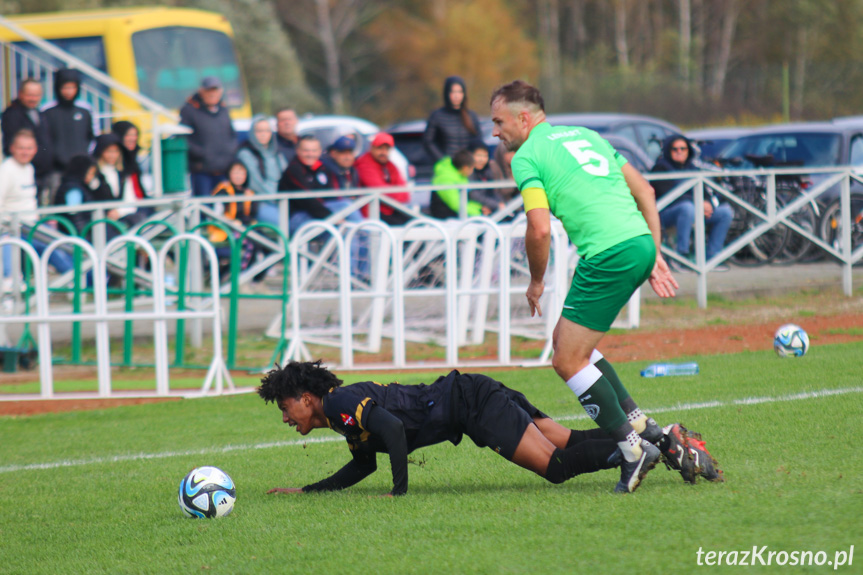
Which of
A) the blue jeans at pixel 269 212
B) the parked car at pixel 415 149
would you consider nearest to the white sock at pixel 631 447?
the blue jeans at pixel 269 212

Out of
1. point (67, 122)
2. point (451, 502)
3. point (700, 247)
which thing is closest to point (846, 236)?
point (700, 247)

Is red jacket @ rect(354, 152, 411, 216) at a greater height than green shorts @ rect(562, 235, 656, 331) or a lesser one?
greater

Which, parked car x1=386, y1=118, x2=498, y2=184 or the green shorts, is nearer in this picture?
the green shorts

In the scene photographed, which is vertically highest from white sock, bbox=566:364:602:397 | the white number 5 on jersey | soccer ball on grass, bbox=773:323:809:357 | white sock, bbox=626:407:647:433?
the white number 5 on jersey

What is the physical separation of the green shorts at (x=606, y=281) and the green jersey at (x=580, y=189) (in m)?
0.05

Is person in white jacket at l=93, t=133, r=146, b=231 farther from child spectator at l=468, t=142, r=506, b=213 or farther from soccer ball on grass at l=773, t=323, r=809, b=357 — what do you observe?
soccer ball on grass at l=773, t=323, r=809, b=357

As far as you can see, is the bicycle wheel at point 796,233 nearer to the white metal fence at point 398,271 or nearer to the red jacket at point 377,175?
the white metal fence at point 398,271

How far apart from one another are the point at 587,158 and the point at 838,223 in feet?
30.9

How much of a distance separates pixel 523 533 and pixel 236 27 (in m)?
45.3

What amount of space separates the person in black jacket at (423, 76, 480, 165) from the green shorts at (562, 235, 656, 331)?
30.4 ft

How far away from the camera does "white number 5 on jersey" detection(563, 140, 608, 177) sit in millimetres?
Result: 4887

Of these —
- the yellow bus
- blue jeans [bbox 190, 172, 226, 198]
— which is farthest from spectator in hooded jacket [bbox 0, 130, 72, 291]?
the yellow bus

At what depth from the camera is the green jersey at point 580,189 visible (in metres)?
4.80

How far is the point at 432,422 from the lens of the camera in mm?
5031
